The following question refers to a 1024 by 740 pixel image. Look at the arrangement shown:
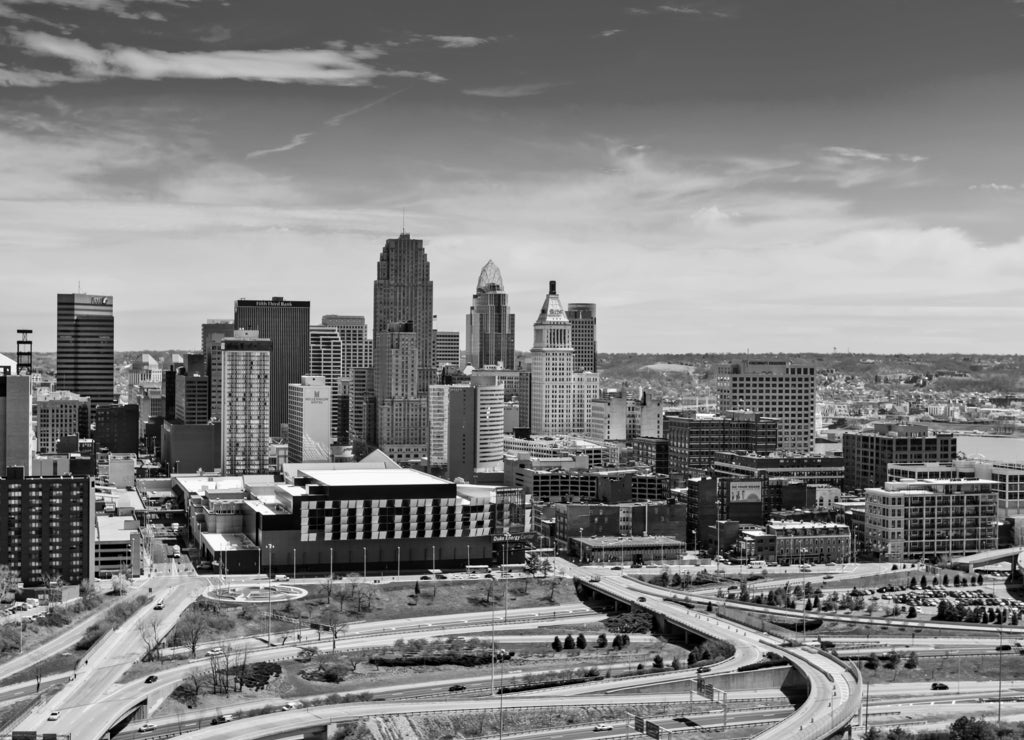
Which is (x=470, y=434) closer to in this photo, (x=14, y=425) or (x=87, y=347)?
(x=14, y=425)

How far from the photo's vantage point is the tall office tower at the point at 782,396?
129m

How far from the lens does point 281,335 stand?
172 m

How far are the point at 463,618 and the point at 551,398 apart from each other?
95544 millimetres

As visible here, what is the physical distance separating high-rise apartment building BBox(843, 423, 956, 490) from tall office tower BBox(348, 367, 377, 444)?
5312cm

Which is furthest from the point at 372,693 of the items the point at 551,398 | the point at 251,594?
the point at 551,398

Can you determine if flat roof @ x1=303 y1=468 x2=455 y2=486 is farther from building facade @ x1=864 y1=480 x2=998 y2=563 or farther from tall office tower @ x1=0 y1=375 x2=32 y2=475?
building facade @ x1=864 y1=480 x2=998 y2=563

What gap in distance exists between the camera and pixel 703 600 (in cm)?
7300

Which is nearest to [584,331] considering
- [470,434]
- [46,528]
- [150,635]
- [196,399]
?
[196,399]

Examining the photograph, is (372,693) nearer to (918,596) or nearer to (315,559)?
(315,559)

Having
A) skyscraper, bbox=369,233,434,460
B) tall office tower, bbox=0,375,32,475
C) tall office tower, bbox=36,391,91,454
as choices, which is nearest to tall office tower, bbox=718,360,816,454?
skyscraper, bbox=369,233,434,460

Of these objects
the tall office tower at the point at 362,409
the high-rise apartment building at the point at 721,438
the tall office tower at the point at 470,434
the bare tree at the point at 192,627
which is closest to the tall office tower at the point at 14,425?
the bare tree at the point at 192,627

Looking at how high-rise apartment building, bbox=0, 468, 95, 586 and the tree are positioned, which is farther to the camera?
high-rise apartment building, bbox=0, 468, 95, 586

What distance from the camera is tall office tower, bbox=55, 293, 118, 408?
168m

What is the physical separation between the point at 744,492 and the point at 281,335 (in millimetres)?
90638
